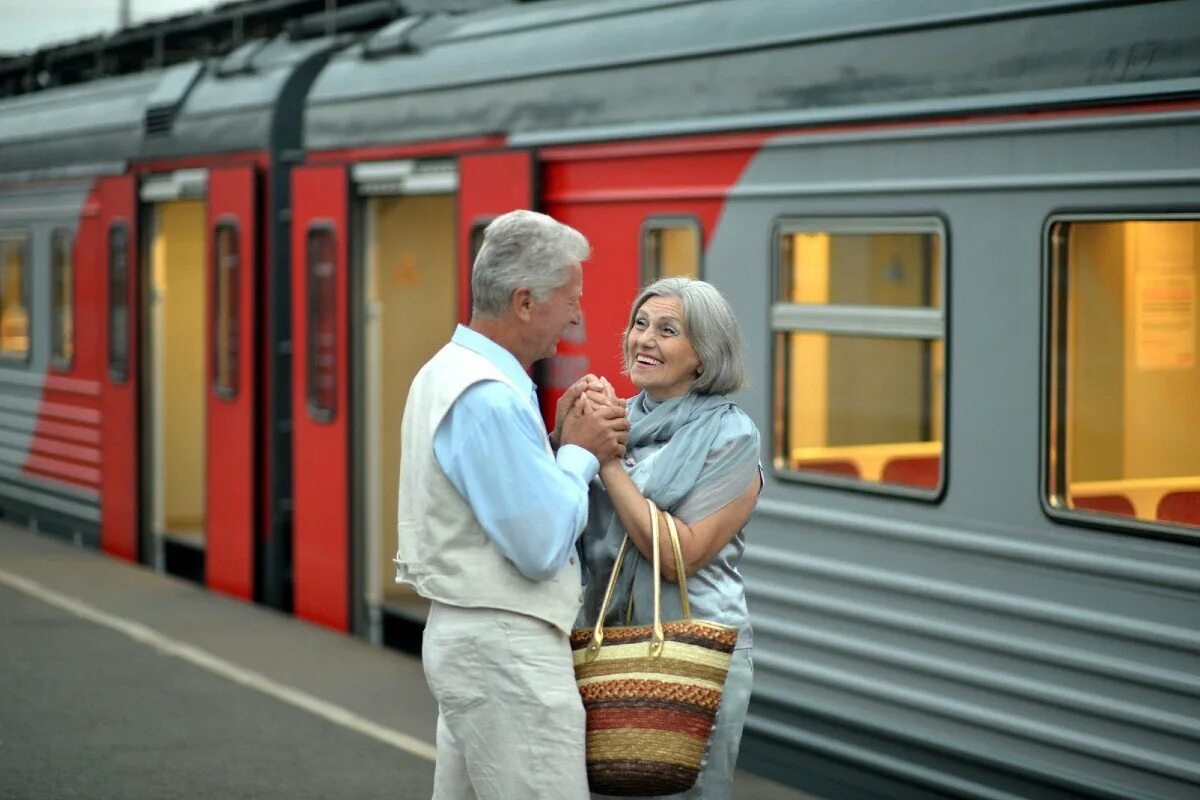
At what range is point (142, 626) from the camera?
10.1 meters

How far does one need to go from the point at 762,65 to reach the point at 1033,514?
75.9 inches

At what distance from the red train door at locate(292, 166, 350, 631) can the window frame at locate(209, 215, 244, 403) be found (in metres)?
0.63

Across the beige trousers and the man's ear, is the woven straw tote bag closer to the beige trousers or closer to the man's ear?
the beige trousers

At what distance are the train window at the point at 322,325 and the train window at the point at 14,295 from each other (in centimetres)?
501

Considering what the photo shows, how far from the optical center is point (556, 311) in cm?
354

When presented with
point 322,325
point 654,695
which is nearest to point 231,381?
point 322,325

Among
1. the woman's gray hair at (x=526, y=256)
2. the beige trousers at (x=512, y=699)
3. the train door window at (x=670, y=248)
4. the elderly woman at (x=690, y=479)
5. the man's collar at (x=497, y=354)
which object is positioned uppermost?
the train door window at (x=670, y=248)

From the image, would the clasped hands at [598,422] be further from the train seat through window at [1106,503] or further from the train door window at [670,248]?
the train door window at [670,248]

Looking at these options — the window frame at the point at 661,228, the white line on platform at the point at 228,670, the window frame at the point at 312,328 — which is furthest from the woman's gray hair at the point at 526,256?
the window frame at the point at 312,328

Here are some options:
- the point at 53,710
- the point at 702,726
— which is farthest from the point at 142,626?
the point at 702,726

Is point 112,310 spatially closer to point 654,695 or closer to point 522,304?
point 522,304

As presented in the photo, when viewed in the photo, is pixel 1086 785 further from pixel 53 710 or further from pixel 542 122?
pixel 53 710

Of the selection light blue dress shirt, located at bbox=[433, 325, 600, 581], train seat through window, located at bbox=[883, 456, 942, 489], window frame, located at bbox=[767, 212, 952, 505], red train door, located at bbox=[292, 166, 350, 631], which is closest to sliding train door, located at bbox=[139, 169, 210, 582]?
red train door, located at bbox=[292, 166, 350, 631]

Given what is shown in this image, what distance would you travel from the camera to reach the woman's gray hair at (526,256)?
11.4ft
